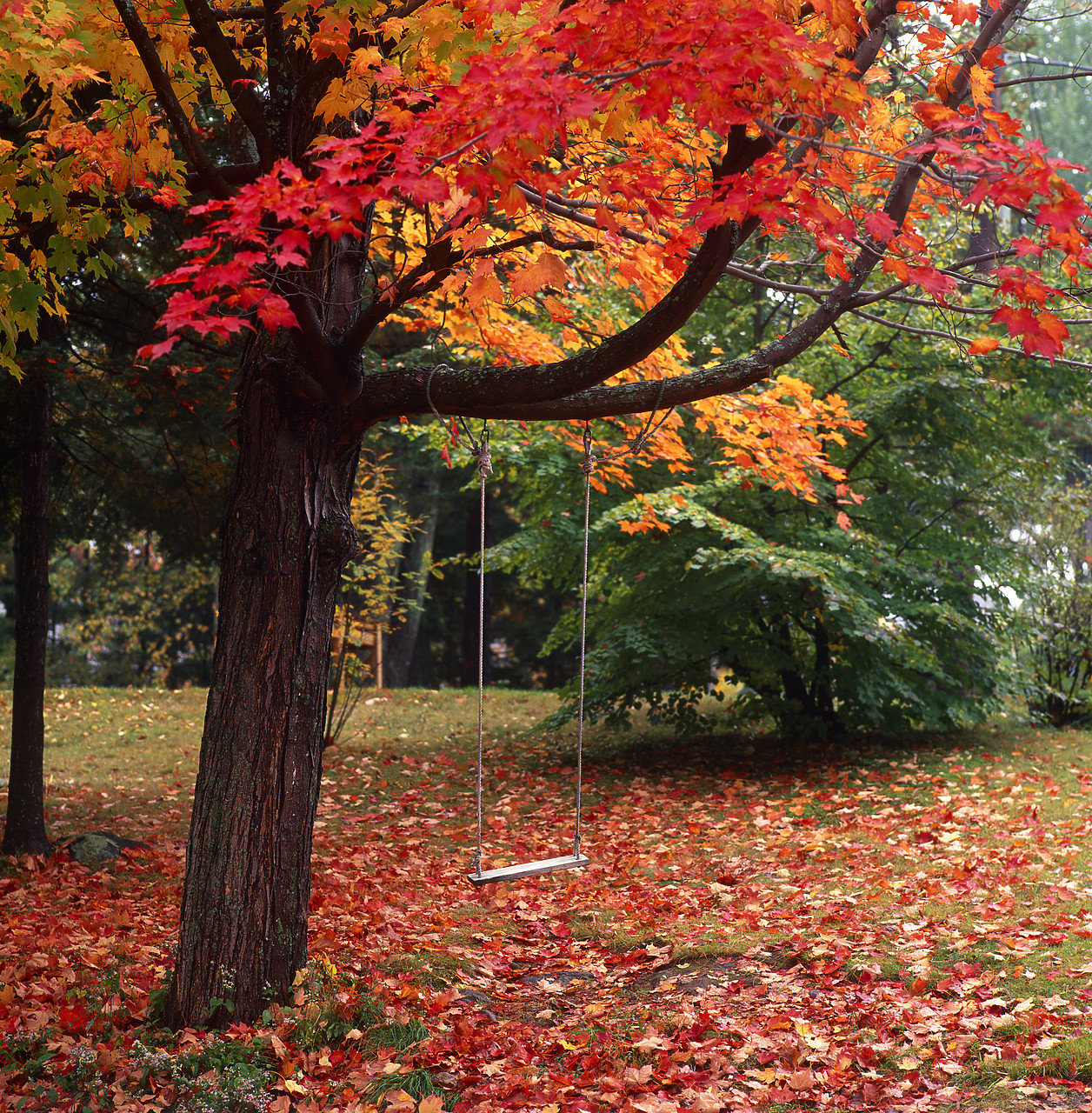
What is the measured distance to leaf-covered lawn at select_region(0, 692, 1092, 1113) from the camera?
336cm

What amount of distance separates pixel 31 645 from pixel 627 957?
4176 millimetres

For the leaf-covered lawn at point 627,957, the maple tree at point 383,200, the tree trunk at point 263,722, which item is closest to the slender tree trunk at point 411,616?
the leaf-covered lawn at point 627,957

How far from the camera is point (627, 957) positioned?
15.6 ft

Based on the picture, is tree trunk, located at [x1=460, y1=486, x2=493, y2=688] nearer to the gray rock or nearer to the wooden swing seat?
the gray rock

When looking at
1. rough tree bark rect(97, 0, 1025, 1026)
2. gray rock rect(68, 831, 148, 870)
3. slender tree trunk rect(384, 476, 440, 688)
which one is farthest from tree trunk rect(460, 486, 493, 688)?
rough tree bark rect(97, 0, 1025, 1026)

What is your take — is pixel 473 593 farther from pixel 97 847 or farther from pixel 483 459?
pixel 483 459

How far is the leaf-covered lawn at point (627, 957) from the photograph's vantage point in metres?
3.36

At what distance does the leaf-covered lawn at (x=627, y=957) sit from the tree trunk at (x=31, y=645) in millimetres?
301

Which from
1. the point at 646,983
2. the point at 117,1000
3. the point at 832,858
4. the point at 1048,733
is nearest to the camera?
the point at 117,1000

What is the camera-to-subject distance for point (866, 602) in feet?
27.6

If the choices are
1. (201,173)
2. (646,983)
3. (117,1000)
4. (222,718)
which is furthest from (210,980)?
(201,173)

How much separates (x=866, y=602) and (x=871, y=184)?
183 inches

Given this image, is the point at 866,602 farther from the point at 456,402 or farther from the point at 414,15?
the point at 414,15

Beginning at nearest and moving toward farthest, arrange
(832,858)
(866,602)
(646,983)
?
(646,983) < (832,858) < (866,602)
